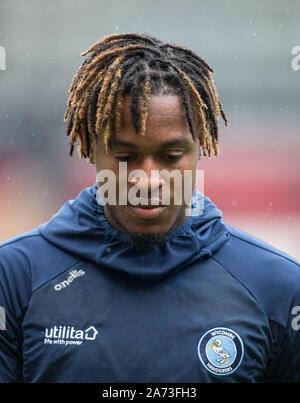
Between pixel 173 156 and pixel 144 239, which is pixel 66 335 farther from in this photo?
pixel 173 156

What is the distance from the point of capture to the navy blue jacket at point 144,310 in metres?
2.21

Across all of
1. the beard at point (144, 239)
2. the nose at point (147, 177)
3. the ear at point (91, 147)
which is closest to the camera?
the nose at point (147, 177)

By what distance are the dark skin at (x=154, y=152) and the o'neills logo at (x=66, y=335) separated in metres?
0.37

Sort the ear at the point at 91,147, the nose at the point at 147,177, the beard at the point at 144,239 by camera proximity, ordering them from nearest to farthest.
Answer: the nose at the point at 147,177
the beard at the point at 144,239
the ear at the point at 91,147

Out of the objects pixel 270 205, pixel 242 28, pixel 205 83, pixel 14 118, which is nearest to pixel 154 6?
pixel 242 28

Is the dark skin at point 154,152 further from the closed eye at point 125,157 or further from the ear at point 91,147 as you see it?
the ear at point 91,147

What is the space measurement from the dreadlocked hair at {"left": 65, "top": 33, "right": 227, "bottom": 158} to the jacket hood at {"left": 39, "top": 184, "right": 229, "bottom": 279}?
228mm

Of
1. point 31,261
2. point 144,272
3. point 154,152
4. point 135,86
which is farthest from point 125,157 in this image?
point 31,261

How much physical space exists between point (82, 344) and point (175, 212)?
1.74 ft

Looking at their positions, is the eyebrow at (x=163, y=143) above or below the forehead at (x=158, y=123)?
below

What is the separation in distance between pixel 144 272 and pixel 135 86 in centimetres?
61

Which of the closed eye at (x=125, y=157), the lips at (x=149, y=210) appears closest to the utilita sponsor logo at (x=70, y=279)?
the lips at (x=149, y=210)

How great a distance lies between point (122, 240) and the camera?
2.36 metres
